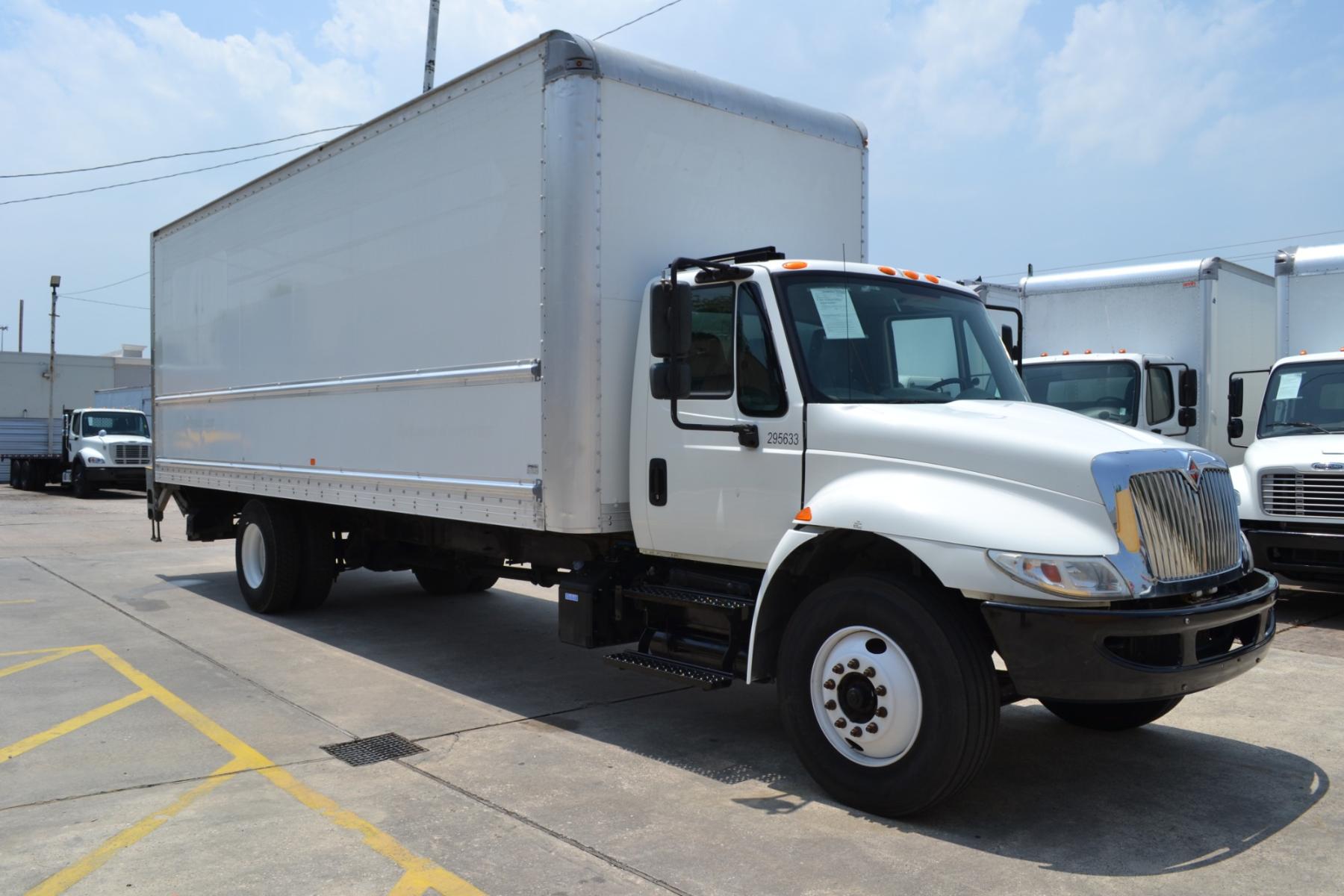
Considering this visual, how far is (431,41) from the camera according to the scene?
1680 cm

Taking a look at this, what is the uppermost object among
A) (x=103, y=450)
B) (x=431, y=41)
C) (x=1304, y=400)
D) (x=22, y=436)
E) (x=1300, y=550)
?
(x=431, y=41)

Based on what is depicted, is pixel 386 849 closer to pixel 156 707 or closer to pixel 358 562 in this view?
pixel 156 707

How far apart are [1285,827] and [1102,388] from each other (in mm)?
7660

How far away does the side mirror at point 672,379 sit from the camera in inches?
209

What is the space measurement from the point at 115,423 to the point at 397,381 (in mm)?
26114

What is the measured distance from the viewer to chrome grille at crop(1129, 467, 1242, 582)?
4383 mm

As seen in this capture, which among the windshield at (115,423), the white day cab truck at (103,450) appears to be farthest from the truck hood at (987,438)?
the windshield at (115,423)

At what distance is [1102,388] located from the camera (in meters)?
11.7

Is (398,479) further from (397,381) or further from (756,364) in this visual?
(756,364)

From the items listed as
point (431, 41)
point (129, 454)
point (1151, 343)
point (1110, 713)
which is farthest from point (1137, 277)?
point (129, 454)

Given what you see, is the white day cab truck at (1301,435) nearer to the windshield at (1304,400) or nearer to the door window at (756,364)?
the windshield at (1304,400)

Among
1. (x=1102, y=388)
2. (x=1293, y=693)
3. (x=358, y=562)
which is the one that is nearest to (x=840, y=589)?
(x=1293, y=693)

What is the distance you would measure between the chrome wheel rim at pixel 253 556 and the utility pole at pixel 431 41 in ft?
30.0

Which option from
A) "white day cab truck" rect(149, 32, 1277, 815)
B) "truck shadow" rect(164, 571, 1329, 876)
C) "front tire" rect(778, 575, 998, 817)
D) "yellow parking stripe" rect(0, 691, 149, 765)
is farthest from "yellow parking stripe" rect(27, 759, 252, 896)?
"front tire" rect(778, 575, 998, 817)
